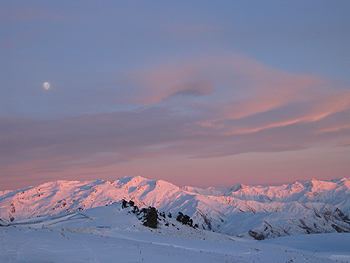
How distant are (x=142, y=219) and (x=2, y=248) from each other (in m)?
48.0

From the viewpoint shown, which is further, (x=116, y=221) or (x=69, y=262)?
(x=116, y=221)

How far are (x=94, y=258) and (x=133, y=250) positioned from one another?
518 cm

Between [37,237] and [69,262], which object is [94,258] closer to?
[69,262]

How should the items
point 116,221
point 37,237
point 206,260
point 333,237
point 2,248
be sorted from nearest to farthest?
point 2,248 < point 37,237 < point 206,260 < point 116,221 < point 333,237

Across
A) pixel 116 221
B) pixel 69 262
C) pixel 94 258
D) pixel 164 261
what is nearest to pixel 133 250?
pixel 164 261

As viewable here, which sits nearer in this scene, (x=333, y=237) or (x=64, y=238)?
(x=64, y=238)

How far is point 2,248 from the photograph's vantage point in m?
19.7

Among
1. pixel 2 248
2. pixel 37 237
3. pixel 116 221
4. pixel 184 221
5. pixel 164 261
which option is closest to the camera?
pixel 2 248

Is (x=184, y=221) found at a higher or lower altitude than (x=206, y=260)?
lower

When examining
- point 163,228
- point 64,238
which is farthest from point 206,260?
point 163,228

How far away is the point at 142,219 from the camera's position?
66000 millimetres

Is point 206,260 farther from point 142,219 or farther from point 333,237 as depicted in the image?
point 333,237

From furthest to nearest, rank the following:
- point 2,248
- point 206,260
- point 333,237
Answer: point 333,237
point 206,260
point 2,248

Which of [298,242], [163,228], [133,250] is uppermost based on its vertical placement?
[133,250]
